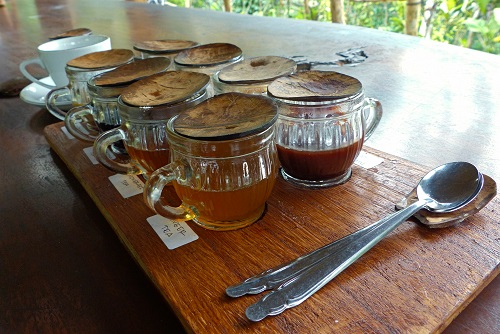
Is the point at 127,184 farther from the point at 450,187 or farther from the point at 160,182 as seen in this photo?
the point at 450,187

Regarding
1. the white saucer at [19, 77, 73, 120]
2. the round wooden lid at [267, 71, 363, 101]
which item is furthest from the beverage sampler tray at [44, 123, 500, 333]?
the white saucer at [19, 77, 73, 120]

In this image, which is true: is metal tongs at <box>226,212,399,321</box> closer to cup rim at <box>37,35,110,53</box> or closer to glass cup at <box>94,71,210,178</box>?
glass cup at <box>94,71,210,178</box>

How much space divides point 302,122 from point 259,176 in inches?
3.5

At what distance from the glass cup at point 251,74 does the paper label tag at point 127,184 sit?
150 mm

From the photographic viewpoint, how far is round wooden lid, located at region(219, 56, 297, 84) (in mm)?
519

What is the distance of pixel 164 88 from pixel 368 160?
26 cm

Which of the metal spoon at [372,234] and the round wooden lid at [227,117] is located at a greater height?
the round wooden lid at [227,117]

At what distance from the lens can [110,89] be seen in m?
0.55

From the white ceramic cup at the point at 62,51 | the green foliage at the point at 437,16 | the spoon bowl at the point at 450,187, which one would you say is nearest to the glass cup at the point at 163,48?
the white ceramic cup at the point at 62,51

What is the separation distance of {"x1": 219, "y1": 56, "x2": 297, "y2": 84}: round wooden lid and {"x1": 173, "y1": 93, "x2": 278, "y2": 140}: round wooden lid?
6 cm

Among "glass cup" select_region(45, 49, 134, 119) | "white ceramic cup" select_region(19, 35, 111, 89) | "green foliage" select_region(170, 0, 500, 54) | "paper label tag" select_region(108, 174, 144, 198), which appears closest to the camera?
Result: "paper label tag" select_region(108, 174, 144, 198)

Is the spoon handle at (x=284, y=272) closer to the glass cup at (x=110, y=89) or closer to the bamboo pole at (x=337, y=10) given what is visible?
the glass cup at (x=110, y=89)

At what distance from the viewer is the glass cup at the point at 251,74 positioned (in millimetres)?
513

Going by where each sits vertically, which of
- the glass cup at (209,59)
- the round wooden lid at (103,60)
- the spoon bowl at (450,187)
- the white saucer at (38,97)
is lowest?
the white saucer at (38,97)
